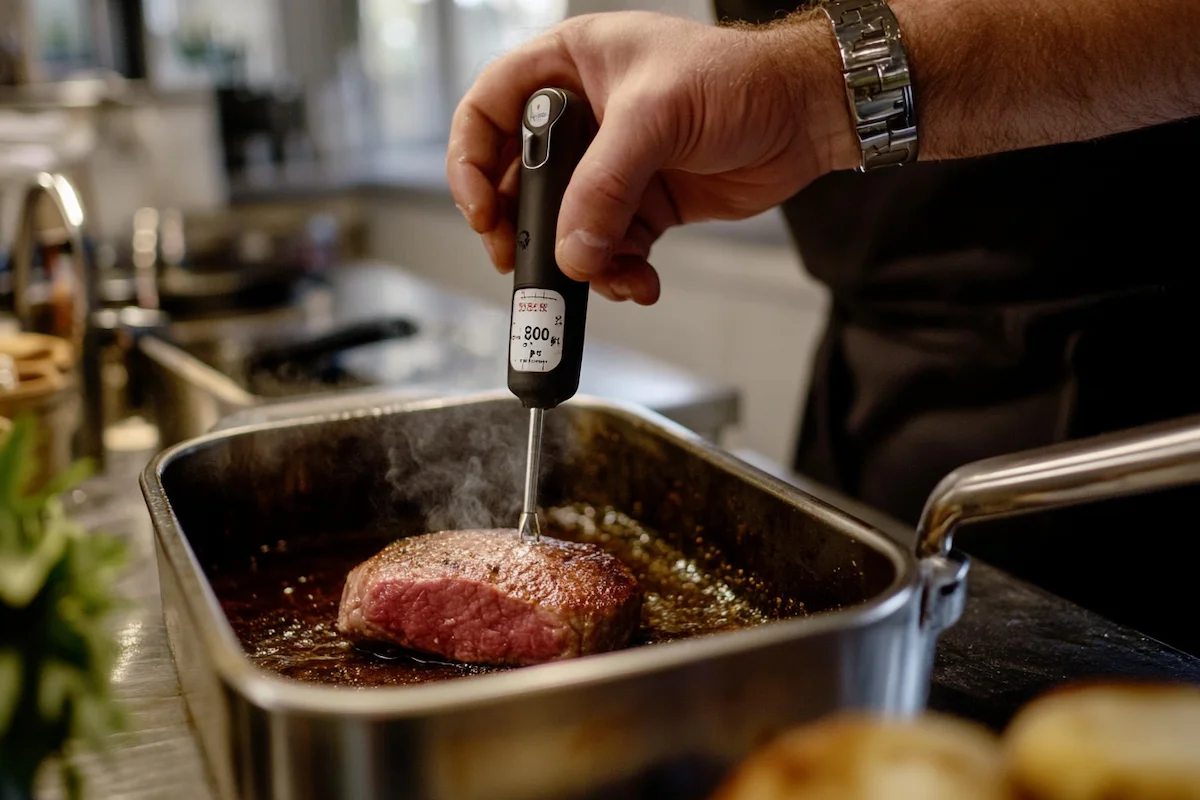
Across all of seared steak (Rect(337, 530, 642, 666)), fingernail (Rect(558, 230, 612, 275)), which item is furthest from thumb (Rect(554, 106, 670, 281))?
seared steak (Rect(337, 530, 642, 666))

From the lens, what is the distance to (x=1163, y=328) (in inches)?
54.1

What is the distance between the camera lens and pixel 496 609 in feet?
2.97

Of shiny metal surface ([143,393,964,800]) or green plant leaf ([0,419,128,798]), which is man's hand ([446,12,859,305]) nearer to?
shiny metal surface ([143,393,964,800])

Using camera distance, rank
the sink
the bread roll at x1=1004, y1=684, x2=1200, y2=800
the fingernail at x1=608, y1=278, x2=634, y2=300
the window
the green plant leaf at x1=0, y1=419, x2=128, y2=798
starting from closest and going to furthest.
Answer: the bread roll at x1=1004, y1=684, x2=1200, y2=800, the green plant leaf at x1=0, y1=419, x2=128, y2=798, the fingernail at x1=608, y1=278, x2=634, y2=300, the sink, the window

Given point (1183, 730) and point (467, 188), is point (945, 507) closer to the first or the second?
point (1183, 730)

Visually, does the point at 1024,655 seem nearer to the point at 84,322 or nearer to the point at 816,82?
the point at 816,82

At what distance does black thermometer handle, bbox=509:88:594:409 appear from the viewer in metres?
0.97

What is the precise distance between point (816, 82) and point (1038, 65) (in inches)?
8.0

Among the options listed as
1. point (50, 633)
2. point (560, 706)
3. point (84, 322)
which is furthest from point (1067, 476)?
point (84, 322)

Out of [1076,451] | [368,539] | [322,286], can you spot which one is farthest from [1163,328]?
[322,286]

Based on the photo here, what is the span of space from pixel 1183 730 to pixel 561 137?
724mm

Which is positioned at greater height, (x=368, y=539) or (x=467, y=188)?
(x=467, y=188)

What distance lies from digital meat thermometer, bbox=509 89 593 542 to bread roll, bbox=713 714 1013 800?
0.56 meters

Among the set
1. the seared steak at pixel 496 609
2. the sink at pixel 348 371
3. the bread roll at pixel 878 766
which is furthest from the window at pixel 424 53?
the bread roll at pixel 878 766
